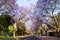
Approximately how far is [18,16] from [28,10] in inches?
8.3

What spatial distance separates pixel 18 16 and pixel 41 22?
16.9 inches

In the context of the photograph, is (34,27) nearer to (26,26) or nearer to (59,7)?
(26,26)

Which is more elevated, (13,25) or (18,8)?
(18,8)

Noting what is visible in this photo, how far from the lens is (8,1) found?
325cm

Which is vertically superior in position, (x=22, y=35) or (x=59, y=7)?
(x=59, y=7)

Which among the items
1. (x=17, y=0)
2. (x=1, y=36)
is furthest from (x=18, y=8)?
(x=1, y=36)

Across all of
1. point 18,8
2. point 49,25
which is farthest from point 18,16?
point 49,25

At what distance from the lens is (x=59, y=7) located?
321 centimetres

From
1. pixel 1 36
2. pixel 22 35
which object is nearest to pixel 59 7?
pixel 22 35

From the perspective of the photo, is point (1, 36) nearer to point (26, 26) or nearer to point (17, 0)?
point (26, 26)

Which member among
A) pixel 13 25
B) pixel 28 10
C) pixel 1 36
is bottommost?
pixel 1 36

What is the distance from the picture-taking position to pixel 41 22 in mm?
3215

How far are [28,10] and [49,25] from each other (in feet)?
1.53

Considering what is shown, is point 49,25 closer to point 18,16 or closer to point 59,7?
point 59,7
